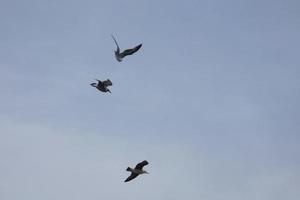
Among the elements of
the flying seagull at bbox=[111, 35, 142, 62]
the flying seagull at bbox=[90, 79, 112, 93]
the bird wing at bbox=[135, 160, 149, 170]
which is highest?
the flying seagull at bbox=[111, 35, 142, 62]

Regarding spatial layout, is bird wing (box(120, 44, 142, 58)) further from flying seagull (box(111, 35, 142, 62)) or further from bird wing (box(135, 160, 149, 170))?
bird wing (box(135, 160, 149, 170))

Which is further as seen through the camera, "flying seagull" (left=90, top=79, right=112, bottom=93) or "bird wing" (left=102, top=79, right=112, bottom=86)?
"bird wing" (left=102, top=79, right=112, bottom=86)

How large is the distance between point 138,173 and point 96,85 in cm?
1101

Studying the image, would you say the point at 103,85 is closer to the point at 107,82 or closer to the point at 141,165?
the point at 107,82

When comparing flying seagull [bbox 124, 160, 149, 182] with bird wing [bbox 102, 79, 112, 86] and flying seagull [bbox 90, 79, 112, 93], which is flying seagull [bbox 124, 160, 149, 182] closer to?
flying seagull [bbox 90, 79, 112, 93]

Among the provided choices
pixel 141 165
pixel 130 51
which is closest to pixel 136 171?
pixel 141 165

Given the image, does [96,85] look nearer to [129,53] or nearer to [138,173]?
[129,53]

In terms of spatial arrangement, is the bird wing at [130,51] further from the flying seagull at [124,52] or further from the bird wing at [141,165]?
the bird wing at [141,165]

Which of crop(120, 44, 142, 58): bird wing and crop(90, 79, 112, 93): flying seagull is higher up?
crop(120, 44, 142, 58): bird wing

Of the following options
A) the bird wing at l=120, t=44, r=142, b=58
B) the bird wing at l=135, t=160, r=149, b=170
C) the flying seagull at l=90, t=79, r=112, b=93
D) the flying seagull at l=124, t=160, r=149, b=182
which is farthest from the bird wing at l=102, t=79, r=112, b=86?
the flying seagull at l=124, t=160, r=149, b=182

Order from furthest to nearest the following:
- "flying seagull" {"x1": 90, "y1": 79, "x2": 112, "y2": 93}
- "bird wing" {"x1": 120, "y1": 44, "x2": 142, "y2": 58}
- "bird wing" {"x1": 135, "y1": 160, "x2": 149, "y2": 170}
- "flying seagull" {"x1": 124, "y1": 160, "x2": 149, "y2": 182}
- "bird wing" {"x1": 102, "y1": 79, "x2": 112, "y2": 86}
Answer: "flying seagull" {"x1": 124, "y1": 160, "x2": 149, "y2": 182} → "bird wing" {"x1": 120, "y1": 44, "x2": 142, "y2": 58} → "bird wing" {"x1": 135, "y1": 160, "x2": 149, "y2": 170} → "bird wing" {"x1": 102, "y1": 79, "x2": 112, "y2": 86} → "flying seagull" {"x1": 90, "y1": 79, "x2": 112, "y2": 93}

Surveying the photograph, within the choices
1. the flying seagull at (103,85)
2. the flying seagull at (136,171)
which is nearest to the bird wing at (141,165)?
the flying seagull at (136,171)

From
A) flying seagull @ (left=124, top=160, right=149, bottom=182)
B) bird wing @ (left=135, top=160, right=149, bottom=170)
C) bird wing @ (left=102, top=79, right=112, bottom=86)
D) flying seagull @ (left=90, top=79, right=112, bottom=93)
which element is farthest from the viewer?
flying seagull @ (left=124, top=160, right=149, bottom=182)

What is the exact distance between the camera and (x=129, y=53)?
47781 mm
